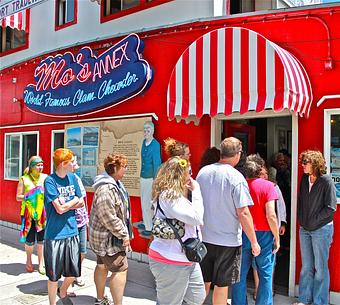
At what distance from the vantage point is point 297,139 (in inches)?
199

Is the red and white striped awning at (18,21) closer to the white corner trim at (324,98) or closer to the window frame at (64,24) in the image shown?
the window frame at (64,24)

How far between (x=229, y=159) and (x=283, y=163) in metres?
2.71

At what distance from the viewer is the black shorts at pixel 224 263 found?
3604mm

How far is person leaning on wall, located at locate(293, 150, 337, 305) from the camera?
4.42 meters

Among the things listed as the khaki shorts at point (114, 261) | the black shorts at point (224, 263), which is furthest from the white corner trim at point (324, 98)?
the khaki shorts at point (114, 261)

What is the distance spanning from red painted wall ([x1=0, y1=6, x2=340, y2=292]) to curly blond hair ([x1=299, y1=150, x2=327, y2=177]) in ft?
1.59

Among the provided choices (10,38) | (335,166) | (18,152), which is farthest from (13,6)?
(10,38)

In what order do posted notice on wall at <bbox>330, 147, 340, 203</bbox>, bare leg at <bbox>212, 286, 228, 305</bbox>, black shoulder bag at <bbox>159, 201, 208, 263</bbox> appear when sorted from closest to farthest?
1. black shoulder bag at <bbox>159, 201, 208, 263</bbox>
2. bare leg at <bbox>212, 286, 228, 305</bbox>
3. posted notice on wall at <bbox>330, 147, 340, 203</bbox>

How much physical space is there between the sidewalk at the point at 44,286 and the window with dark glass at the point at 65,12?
5608 millimetres

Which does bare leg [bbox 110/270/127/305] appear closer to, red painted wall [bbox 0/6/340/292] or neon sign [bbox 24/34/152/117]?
red painted wall [bbox 0/6/340/292]

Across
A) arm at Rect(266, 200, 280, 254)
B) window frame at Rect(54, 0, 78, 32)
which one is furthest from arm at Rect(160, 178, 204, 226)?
window frame at Rect(54, 0, 78, 32)

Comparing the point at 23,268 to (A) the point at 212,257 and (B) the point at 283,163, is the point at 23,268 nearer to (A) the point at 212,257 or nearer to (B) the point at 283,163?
(A) the point at 212,257

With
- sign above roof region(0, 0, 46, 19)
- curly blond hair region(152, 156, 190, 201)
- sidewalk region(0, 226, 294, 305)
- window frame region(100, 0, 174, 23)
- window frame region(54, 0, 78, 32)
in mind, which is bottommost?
sidewalk region(0, 226, 294, 305)

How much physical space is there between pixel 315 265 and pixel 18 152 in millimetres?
7744
